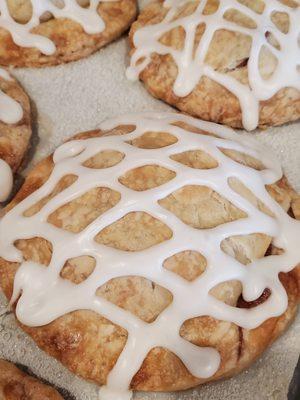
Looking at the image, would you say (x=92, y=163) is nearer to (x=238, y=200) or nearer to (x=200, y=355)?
(x=238, y=200)

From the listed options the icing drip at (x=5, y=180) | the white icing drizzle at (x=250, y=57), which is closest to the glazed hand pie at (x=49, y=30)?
the white icing drizzle at (x=250, y=57)

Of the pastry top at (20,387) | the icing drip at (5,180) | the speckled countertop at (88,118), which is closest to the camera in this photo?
the pastry top at (20,387)

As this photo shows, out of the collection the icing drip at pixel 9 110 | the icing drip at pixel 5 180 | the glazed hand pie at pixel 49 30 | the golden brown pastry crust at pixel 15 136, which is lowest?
the icing drip at pixel 5 180

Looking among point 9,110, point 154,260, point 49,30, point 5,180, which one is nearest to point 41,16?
point 49,30

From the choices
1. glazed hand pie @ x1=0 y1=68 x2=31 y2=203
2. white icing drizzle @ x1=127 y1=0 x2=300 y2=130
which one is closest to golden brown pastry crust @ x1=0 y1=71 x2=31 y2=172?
glazed hand pie @ x1=0 y1=68 x2=31 y2=203

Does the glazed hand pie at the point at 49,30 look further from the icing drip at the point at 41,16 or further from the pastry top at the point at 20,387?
the pastry top at the point at 20,387

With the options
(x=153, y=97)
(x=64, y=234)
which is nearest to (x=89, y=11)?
(x=153, y=97)
